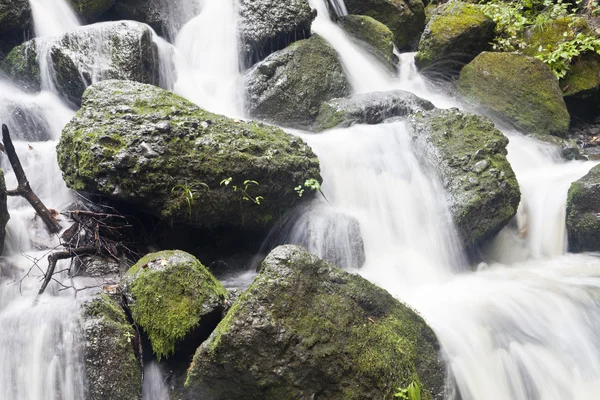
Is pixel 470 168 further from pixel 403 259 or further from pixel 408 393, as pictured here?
pixel 408 393

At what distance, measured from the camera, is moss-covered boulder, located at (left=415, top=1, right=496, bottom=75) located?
934 centimetres

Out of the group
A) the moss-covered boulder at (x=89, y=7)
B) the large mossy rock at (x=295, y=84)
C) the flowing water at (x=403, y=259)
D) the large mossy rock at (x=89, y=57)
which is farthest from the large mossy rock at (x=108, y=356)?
the moss-covered boulder at (x=89, y=7)

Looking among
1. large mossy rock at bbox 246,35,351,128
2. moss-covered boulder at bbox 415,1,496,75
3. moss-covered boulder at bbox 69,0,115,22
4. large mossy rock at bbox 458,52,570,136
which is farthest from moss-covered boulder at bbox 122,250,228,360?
moss-covered boulder at bbox 415,1,496,75

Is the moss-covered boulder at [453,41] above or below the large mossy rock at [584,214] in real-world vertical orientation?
above

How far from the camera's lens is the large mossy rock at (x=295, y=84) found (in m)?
7.86

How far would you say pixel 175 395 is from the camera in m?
3.38

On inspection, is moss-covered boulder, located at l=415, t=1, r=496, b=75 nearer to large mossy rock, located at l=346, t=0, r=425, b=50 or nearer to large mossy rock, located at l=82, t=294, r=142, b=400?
large mossy rock, located at l=346, t=0, r=425, b=50

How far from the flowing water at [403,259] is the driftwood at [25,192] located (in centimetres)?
15

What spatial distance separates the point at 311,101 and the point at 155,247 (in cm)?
398

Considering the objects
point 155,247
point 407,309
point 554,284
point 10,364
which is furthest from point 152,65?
point 554,284

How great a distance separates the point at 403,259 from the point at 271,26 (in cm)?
518

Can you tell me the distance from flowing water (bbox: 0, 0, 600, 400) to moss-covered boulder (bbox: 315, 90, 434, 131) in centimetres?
35

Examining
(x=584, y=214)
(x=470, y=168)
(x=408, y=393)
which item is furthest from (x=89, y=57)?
(x=584, y=214)

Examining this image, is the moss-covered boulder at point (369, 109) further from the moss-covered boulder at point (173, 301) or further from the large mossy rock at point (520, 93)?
the moss-covered boulder at point (173, 301)
